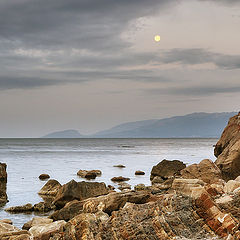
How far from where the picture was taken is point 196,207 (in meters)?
A: 10.8

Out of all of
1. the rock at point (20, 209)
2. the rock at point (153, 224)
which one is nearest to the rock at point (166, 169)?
the rock at point (20, 209)

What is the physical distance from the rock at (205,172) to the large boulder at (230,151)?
2.82 meters

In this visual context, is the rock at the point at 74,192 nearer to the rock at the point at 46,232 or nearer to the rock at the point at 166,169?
the rock at the point at 46,232

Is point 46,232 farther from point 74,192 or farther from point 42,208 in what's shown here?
point 42,208

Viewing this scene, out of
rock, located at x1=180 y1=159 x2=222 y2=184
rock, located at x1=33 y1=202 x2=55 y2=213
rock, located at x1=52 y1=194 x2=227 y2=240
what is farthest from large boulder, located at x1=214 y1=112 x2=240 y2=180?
rock, located at x1=52 y1=194 x2=227 y2=240

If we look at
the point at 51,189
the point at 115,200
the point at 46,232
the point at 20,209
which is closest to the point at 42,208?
the point at 20,209

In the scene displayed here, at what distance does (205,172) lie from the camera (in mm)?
27531

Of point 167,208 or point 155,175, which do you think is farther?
point 155,175

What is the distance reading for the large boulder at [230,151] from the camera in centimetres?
3005

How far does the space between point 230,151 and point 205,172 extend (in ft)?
17.7

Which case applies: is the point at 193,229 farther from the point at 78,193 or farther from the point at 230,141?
the point at 230,141

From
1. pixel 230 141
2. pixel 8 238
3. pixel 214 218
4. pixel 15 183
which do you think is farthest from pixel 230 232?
pixel 15 183

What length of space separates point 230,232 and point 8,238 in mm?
8217

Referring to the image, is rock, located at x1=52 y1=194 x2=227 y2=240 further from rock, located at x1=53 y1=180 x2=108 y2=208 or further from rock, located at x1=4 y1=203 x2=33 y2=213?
rock, located at x1=4 y1=203 x2=33 y2=213
